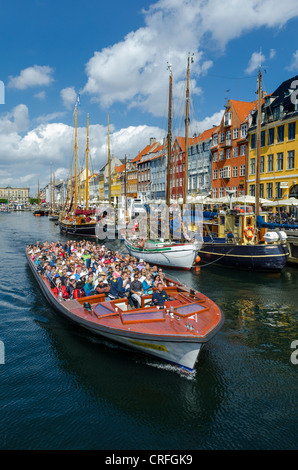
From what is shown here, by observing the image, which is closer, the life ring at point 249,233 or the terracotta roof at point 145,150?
the life ring at point 249,233

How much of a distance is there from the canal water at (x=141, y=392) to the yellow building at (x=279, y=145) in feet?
81.6

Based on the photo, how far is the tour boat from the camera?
31.7 feet

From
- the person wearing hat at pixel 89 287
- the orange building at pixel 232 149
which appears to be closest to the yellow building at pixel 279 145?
the orange building at pixel 232 149

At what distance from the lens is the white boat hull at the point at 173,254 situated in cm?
2558

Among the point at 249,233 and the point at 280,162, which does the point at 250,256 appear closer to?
the point at 249,233

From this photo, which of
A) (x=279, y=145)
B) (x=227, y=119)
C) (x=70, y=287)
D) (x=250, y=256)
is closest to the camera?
(x=70, y=287)

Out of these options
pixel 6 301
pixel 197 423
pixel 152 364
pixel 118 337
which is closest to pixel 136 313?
pixel 118 337

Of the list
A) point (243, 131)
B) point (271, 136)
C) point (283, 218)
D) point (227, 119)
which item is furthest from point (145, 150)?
point (283, 218)

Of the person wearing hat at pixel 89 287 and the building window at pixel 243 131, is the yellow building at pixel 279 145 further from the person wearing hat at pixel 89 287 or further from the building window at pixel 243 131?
the person wearing hat at pixel 89 287

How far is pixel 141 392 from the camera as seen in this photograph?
9414 millimetres

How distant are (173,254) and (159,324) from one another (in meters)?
16.0

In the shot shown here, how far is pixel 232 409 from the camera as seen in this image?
8.73 m
